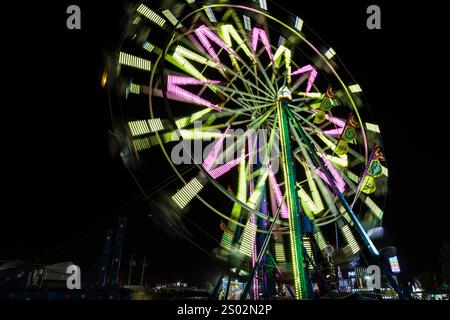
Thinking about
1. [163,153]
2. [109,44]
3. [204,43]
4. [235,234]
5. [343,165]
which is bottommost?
[235,234]

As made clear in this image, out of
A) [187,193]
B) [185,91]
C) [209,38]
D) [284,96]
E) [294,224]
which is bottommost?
[294,224]

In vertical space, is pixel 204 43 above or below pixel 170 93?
above

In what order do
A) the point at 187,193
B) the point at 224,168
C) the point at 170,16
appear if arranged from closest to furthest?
the point at 187,193, the point at 170,16, the point at 224,168

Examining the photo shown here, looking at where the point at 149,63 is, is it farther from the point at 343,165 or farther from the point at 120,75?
the point at 343,165

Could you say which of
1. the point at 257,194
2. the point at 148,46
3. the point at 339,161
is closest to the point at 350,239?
the point at 339,161

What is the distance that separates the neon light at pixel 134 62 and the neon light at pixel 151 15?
1.18 meters

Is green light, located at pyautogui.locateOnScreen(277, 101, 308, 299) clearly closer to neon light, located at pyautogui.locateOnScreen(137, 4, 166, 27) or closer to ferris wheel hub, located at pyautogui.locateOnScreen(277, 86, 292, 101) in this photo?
ferris wheel hub, located at pyautogui.locateOnScreen(277, 86, 292, 101)

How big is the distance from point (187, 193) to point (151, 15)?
536 cm

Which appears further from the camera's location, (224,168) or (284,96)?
(224,168)

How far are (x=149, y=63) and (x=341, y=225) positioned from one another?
347 inches

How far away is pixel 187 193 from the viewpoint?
775 centimetres

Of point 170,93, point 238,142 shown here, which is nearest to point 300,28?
point 238,142

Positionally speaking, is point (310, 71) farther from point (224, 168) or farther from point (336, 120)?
point (224, 168)

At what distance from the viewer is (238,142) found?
30.8 ft
